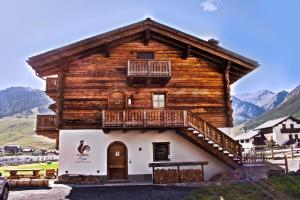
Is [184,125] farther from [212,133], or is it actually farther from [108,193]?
[108,193]

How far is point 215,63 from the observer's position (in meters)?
24.9

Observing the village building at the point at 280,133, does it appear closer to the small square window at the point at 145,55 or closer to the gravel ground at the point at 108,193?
the small square window at the point at 145,55

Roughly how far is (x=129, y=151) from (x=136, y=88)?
4.30m

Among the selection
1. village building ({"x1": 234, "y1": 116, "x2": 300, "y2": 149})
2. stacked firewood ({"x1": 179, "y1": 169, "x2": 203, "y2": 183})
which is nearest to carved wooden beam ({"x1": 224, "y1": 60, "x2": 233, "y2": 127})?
stacked firewood ({"x1": 179, "y1": 169, "x2": 203, "y2": 183})

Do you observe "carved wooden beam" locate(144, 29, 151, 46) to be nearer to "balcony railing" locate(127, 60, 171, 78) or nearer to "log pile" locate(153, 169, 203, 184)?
"balcony railing" locate(127, 60, 171, 78)

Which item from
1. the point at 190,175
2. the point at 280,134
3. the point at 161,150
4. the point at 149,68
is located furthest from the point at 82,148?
the point at 280,134

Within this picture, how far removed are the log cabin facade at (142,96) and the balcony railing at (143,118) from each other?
4cm

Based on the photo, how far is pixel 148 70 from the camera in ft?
72.9

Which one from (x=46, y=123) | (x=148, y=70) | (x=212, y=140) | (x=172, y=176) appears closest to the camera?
(x=172, y=176)

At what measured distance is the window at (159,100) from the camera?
76.6 ft

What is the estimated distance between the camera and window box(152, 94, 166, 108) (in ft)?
76.6

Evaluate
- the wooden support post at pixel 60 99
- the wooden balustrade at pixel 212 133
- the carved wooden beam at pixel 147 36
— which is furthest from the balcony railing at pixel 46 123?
the wooden balustrade at pixel 212 133

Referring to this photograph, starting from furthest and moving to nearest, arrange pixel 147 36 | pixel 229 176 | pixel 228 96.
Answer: pixel 228 96, pixel 147 36, pixel 229 176

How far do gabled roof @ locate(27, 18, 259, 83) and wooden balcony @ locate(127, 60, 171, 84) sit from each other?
2211mm
